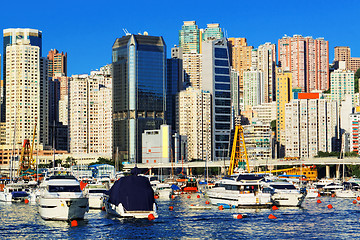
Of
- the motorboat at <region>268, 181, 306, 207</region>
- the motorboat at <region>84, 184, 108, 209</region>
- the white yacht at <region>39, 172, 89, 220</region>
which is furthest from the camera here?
the motorboat at <region>268, 181, 306, 207</region>

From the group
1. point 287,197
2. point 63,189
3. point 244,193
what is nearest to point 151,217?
point 63,189

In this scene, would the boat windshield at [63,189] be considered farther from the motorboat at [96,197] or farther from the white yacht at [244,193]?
the white yacht at [244,193]

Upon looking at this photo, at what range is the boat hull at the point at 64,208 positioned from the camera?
7794 centimetres

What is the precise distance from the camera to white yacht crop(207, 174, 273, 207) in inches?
→ 3748

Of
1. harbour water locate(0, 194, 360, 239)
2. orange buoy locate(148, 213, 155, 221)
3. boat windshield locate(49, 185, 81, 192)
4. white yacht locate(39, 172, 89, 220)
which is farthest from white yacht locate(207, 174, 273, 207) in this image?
boat windshield locate(49, 185, 81, 192)

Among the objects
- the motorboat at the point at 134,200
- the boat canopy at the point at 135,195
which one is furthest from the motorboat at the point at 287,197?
the boat canopy at the point at 135,195

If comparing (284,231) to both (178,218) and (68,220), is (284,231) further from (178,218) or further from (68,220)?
(68,220)

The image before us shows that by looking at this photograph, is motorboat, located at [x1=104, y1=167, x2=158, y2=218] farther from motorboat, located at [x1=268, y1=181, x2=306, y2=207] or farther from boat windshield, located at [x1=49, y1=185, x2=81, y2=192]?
motorboat, located at [x1=268, y1=181, x2=306, y2=207]

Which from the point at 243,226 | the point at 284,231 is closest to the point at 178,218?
the point at 243,226

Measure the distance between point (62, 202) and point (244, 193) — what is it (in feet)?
95.5

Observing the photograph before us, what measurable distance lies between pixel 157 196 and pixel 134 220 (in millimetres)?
55734

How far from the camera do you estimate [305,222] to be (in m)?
82.3

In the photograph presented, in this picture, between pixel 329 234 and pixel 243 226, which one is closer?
pixel 329 234

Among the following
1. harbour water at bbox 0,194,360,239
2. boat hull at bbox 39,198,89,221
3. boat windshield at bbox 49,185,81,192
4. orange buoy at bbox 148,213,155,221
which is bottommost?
harbour water at bbox 0,194,360,239
